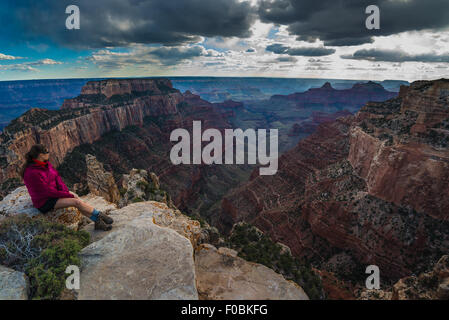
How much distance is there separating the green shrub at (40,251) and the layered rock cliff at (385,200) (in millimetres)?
30023

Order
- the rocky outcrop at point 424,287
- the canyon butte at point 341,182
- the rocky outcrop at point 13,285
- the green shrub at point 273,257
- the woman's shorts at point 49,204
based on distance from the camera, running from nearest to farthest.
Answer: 1. the rocky outcrop at point 13,285
2. the woman's shorts at point 49,204
3. the rocky outcrop at point 424,287
4. the green shrub at point 273,257
5. the canyon butte at point 341,182

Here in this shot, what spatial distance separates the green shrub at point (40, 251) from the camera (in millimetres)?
6552

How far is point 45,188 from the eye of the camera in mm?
8906

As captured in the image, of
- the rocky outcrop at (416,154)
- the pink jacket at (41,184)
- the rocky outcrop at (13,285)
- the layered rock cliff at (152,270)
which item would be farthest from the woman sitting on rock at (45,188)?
the rocky outcrop at (416,154)

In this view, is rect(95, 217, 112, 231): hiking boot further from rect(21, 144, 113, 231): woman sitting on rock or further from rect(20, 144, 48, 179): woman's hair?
rect(20, 144, 48, 179): woman's hair

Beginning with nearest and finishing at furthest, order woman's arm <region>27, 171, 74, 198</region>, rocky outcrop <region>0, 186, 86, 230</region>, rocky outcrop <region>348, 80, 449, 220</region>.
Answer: woman's arm <region>27, 171, 74, 198</region> → rocky outcrop <region>0, 186, 86, 230</region> → rocky outcrop <region>348, 80, 449, 220</region>

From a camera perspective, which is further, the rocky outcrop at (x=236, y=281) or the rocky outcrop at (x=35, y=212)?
the rocky outcrop at (x=35, y=212)

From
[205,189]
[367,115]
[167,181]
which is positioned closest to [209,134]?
[205,189]

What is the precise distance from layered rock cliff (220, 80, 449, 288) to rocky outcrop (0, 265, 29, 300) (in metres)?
30.9

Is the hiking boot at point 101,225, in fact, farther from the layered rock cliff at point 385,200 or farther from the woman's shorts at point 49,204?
the layered rock cliff at point 385,200

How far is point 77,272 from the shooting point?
701cm

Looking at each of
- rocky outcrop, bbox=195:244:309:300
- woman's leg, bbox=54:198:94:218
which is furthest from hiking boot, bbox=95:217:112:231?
rocky outcrop, bbox=195:244:309:300

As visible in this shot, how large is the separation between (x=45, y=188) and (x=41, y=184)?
0.28 meters

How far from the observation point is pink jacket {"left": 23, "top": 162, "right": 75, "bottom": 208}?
8.50m
